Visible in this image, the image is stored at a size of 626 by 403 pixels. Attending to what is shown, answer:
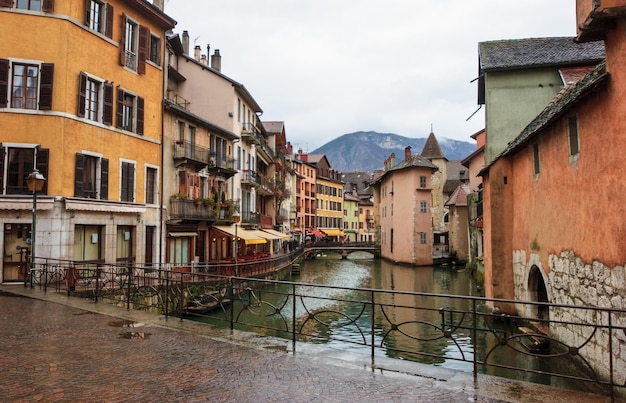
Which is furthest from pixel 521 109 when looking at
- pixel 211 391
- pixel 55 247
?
pixel 55 247

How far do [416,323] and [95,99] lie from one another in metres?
17.0

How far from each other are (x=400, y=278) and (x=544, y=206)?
27279 mm

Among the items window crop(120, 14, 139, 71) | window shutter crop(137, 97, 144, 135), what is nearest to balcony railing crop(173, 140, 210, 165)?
window shutter crop(137, 97, 144, 135)

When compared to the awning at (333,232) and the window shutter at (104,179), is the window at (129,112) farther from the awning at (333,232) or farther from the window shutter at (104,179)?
the awning at (333,232)

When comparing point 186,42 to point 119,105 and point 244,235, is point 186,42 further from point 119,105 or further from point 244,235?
point 244,235

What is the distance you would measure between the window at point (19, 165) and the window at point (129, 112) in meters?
4.38

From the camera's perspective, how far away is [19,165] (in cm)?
1805

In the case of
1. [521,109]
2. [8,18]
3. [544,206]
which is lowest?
[544,206]

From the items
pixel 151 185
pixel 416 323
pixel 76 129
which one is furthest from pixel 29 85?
pixel 416 323

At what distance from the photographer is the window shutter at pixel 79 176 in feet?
62.6

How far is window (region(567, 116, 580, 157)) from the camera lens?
34.2 feet

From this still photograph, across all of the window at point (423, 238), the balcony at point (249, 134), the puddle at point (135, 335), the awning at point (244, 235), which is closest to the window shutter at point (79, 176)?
the awning at point (244, 235)

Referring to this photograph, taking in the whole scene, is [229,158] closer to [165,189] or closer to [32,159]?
[165,189]

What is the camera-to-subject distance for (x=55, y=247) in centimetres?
1811
